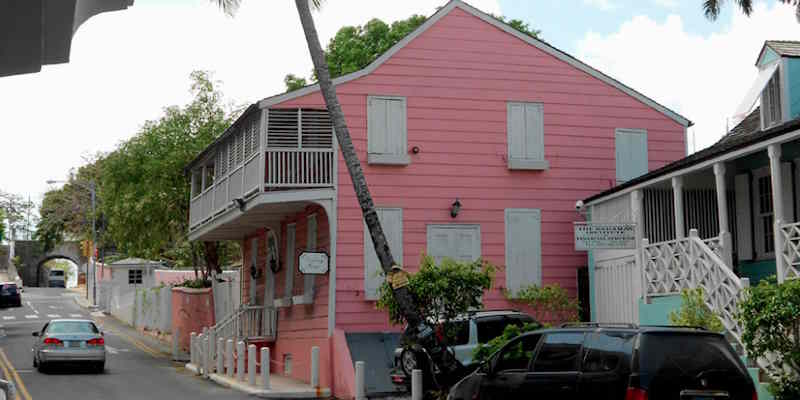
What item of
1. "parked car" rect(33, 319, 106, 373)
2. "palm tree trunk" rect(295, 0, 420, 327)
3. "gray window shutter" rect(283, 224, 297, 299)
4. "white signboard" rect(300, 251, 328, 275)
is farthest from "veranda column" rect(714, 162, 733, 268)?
"parked car" rect(33, 319, 106, 373)

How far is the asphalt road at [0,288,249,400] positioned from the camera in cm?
2047

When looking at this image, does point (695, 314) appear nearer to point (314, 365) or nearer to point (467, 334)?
point (467, 334)

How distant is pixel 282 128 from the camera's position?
71.6 feet

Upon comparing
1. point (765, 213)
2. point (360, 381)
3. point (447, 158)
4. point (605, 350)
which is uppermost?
point (447, 158)

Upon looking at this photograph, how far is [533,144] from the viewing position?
76.3ft

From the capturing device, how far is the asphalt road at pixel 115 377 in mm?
20469

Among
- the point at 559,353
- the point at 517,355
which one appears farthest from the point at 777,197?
the point at 559,353

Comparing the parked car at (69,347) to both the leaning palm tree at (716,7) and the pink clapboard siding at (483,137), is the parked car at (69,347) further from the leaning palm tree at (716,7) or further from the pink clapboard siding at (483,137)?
the leaning palm tree at (716,7)

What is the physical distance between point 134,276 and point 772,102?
158 ft

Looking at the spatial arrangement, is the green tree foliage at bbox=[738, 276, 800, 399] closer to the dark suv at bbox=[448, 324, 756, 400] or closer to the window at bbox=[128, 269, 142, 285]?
the dark suv at bbox=[448, 324, 756, 400]

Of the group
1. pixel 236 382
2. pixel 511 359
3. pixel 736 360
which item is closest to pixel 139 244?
pixel 236 382

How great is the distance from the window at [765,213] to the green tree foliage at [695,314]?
11.5ft

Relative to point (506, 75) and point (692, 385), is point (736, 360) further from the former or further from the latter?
point (506, 75)

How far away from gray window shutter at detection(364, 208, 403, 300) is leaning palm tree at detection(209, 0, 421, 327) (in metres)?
→ 3.95
